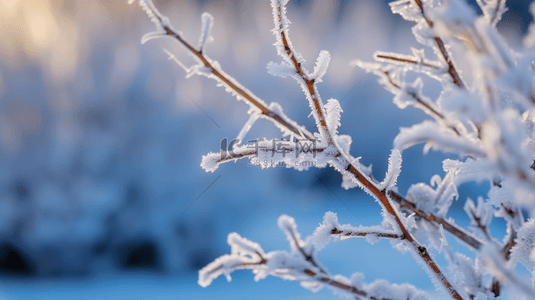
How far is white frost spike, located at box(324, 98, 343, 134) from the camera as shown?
329 millimetres

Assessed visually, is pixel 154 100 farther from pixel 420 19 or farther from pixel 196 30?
pixel 420 19

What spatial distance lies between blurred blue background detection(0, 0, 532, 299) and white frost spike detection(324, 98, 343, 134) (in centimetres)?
134

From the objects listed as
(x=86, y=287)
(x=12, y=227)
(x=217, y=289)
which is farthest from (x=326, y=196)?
(x=12, y=227)

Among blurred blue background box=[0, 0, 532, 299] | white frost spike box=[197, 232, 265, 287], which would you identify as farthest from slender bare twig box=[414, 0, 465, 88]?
blurred blue background box=[0, 0, 532, 299]

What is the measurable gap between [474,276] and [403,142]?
481 mm

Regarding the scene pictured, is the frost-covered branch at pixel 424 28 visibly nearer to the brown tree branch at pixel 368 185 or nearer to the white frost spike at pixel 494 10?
the white frost spike at pixel 494 10

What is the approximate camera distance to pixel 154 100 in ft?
6.03

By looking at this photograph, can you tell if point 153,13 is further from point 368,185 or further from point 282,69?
point 368,185

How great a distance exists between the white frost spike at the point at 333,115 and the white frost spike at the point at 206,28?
19cm

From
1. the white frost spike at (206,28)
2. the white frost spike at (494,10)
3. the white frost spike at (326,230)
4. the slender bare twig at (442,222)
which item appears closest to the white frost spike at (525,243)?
the slender bare twig at (442,222)

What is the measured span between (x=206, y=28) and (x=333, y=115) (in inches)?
8.1

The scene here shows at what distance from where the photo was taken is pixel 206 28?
1.14ft

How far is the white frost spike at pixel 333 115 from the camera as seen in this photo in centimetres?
33

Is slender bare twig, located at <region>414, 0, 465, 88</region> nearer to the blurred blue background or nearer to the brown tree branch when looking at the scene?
the brown tree branch
